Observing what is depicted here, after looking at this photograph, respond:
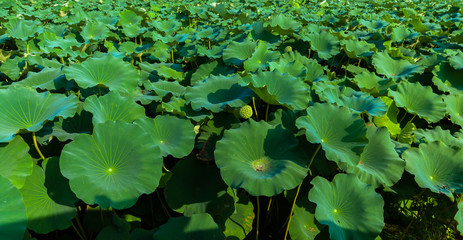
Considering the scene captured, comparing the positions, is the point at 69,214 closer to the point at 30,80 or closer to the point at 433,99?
the point at 30,80

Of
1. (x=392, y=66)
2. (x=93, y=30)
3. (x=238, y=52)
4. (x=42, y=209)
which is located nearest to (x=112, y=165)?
(x=42, y=209)

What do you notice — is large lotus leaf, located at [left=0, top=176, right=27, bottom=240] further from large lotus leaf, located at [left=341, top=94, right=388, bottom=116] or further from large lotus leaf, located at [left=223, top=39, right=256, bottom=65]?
large lotus leaf, located at [left=223, top=39, right=256, bottom=65]

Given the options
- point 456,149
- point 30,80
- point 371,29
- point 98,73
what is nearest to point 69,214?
point 98,73

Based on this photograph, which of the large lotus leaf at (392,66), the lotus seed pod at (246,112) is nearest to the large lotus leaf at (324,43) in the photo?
the large lotus leaf at (392,66)

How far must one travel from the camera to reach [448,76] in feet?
7.51

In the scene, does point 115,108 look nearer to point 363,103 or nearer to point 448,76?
point 363,103

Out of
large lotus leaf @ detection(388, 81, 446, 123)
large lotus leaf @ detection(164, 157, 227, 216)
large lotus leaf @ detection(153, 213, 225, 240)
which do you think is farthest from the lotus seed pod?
large lotus leaf @ detection(388, 81, 446, 123)

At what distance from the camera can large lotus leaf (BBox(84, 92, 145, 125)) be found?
4.94 feet

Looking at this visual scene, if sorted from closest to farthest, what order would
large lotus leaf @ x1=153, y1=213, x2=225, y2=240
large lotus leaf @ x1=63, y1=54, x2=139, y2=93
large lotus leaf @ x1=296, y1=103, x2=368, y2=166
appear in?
large lotus leaf @ x1=153, y1=213, x2=225, y2=240
large lotus leaf @ x1=296, y1=103, x2=368, y2=166
large lotus leaf @ x1=63, y1=54, x2=139, y2=93

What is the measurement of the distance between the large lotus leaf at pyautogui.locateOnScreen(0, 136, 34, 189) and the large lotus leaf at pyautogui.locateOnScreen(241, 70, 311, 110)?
3.69ft

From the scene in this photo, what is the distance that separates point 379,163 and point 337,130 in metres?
0.28

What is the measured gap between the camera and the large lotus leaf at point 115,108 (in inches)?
59.2

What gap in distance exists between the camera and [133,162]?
125 centimetres

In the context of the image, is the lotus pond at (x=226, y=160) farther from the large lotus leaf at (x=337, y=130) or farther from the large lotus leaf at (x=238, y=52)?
the large lotus leaf at (x=238, y=52)
